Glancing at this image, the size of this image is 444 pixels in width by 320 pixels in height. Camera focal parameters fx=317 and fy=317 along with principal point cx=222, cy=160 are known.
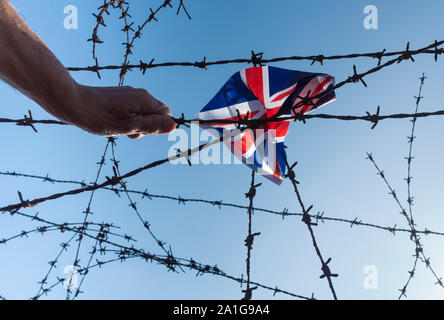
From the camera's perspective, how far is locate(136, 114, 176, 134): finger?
164cm

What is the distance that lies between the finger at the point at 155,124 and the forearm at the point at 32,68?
0.35m

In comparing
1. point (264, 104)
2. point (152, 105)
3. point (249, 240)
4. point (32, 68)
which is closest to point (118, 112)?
point (152, 105)

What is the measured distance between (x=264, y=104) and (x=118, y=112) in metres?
2.21

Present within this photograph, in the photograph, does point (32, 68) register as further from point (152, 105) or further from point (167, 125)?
point (167, 125)

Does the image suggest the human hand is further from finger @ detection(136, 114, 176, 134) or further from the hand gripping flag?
the hand gripping flag

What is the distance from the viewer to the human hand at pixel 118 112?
142 centimetres

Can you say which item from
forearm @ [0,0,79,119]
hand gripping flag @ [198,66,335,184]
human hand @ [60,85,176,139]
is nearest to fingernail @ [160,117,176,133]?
human hand @ [60,85,176,139]

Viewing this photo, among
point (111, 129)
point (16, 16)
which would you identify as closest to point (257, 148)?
point (111, 129)
